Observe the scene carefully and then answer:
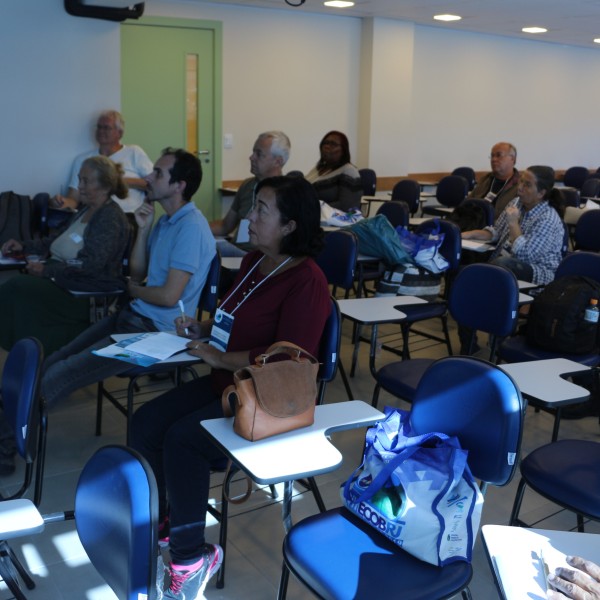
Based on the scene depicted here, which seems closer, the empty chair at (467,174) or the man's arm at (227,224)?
the man's arm at (227,224)

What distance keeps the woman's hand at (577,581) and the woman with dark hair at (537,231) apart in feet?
10.8

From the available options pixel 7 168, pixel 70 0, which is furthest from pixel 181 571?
pixel 70 0

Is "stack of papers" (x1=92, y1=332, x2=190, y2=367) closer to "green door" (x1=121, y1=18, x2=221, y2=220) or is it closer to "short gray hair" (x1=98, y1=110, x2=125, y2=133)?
"short gray hair" (x1=98, y1=110, x2=125, y2=133)

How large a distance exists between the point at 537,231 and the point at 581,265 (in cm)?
75

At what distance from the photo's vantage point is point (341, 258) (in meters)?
4.27

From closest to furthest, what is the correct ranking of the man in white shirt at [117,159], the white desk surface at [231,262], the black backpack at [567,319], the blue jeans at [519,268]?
the black backpack at [567,319], the white desk surface at [231,262], the blue jeans at [519,268], the man in white shirt at [117,159]

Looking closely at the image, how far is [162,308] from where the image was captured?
10.9ft

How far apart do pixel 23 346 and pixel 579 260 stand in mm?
2867

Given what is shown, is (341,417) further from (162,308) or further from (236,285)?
(162,308)

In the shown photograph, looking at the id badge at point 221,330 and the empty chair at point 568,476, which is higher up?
the id badge at point 221,330

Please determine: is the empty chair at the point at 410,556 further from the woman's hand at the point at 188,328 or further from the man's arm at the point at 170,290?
the man's arm at the point at 170,290

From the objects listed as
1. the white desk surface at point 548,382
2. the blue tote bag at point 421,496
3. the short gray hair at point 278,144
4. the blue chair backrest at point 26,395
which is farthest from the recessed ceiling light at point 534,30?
the blue chair backrest at point 26,395

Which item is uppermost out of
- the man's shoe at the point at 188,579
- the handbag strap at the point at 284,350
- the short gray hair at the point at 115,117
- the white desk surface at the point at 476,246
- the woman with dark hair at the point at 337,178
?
the short gray hair at the point at 115,117

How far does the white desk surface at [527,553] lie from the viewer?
1476 millimetres
